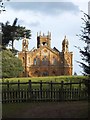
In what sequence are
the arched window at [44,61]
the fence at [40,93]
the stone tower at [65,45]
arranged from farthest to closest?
the arched window at [44,61], the stone tower at [65,45], the fence at [40,93]

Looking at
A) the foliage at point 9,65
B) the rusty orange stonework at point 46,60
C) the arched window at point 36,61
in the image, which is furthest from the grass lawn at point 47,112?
the arched window at point 36,61

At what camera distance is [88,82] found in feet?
34.0

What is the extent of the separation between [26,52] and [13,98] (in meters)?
68.3

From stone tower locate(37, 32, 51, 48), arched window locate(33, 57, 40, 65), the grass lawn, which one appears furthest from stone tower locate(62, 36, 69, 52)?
the grass lawn

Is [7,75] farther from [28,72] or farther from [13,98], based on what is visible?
[28,72]

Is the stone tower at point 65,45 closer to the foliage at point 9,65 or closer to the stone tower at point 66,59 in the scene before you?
the stone tower at point 66,59

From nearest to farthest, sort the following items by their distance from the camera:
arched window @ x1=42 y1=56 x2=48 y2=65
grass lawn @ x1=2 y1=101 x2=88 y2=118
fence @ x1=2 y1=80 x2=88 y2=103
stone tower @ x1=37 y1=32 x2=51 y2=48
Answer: grass lawn @ x1=2 y1=101 x2=88 y2=118, fence @ x1=2 y1=80 x2=88 y2=103, arched window @ x1=42 y1=56 x2=48 y2=65, stone tower @ x1=37 y1=32 x2=51 y2=48

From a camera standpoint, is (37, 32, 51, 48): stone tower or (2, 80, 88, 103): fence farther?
(37, 32, 51, 48): stone tower

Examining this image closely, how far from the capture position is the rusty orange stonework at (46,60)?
287 ft

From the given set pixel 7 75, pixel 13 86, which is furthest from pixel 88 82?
pixel 7 75

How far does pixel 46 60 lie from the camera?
92.4 m

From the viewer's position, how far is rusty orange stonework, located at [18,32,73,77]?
3440 inches

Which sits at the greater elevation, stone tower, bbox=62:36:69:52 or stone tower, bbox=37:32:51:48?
stone tower, bbox=37:32:51:48

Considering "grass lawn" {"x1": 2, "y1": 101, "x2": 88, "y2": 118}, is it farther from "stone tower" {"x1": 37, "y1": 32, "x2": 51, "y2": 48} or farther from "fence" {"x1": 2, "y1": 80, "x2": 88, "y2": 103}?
"stone tower" {"x1": 37, "y1": 32, "x2": 51, "y2": 48}
